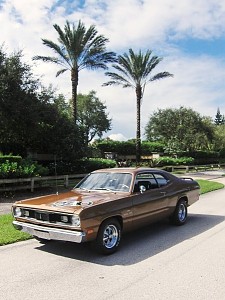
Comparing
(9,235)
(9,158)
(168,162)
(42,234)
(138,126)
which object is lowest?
(9,235)

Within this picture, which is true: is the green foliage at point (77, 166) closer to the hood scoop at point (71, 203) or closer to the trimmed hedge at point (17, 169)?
the trimmed hedge at point (17, 169)

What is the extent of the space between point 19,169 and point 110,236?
851 cm

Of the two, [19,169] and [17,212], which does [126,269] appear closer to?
[17,212]

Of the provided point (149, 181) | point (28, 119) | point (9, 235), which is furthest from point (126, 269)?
A: point (28, 119)

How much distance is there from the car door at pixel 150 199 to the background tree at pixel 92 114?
55.8 m

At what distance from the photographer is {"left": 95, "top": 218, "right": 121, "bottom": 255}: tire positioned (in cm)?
606

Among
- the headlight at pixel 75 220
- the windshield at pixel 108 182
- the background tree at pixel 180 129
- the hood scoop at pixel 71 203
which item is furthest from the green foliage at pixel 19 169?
the background tree at pixel 180 129

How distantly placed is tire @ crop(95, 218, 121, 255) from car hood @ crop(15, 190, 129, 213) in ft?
1.34

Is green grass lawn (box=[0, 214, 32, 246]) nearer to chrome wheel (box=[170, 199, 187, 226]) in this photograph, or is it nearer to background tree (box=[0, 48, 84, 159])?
chrome wheel (box=[170, 199, 187, 226])

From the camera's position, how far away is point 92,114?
2547 inches

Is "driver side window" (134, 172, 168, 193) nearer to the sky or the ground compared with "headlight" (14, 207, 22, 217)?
nearer to the sky

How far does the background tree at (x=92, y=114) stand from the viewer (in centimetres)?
6425

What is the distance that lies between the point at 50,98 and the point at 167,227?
1382 cm

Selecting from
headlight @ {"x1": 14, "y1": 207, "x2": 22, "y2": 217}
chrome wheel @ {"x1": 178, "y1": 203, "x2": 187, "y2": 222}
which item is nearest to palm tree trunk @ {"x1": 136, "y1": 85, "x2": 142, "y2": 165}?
chrome wheel @ {"x1": 178, "y1": 203, "x2": 187, "y2": 222}
